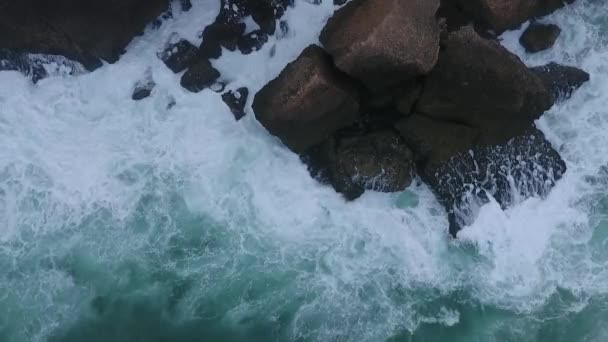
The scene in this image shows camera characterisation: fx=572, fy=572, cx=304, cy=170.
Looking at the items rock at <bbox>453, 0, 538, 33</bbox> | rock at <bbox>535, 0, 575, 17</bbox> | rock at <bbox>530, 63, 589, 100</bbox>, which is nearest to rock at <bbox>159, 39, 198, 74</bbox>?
rock at <bbox>453, 0, 538, 33</bbox>

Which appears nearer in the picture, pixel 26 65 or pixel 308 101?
pixel 308 101

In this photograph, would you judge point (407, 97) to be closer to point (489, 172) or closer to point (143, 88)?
point (489, 172)

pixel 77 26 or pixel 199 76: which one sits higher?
pixel 77 26

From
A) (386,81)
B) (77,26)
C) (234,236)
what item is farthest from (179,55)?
(386,81)

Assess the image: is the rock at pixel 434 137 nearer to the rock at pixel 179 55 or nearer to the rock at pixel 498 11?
the rock at pixel 498 11

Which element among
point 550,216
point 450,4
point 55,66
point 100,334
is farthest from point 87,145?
point 550,216

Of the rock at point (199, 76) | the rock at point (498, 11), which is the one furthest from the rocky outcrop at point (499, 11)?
the rock at point (199, 76)

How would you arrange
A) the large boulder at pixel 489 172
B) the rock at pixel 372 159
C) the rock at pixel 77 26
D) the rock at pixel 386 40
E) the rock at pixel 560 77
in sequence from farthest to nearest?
the rock at pixel 560 77 < the large boulder at pixel 489 172 < the rock at pixel 372 159 < the rock at pixel 77 26 < the rock at pixel 386 40
